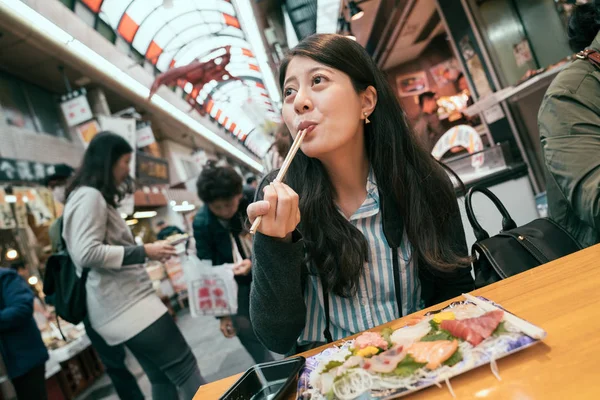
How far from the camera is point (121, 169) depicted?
2328mm

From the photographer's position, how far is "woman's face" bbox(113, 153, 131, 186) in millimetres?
2293

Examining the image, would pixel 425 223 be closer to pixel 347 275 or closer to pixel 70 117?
pixel 347 275

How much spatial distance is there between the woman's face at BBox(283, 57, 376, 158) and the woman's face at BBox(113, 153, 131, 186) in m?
1.50

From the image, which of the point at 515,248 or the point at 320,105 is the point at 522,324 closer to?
the point at 515,248

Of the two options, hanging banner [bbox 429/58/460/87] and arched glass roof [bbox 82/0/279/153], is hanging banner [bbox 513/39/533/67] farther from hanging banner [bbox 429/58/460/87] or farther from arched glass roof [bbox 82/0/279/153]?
arched glass roof [bbox 82/0/279/153]

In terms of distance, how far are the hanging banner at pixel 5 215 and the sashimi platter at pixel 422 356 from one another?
4.89 metres

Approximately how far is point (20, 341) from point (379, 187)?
2.54m

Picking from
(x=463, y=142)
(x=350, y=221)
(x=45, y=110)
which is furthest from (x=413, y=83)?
(x=45, y=110)

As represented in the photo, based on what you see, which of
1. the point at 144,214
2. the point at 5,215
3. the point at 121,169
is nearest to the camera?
the point at 121,169

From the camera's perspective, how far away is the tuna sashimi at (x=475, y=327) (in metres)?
0.71

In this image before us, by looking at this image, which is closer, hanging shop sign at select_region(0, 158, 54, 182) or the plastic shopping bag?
the plastic shopping bag

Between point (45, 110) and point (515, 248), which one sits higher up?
point (45, 110)

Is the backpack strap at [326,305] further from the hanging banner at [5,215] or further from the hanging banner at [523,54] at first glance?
the hanging banner at [5,215]

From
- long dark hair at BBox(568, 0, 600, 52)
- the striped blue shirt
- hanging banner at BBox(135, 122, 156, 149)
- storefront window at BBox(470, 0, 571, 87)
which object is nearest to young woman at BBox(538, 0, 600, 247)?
long dark hair at BBox(568, 0, 600, 52)
